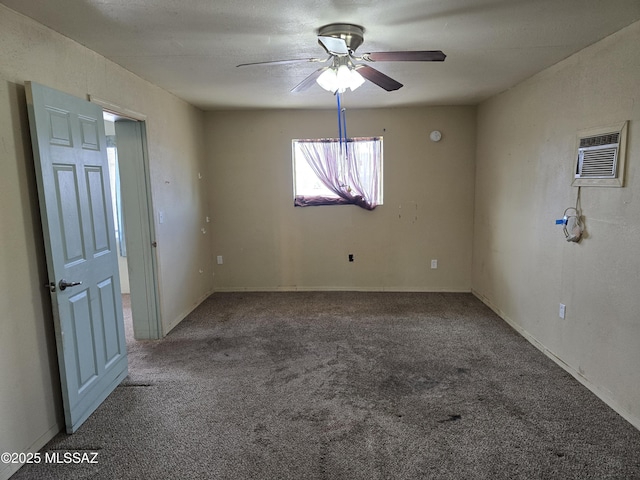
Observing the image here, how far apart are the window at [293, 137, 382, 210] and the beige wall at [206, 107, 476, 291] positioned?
10 cm

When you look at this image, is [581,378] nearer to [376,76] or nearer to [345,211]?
[376,76]

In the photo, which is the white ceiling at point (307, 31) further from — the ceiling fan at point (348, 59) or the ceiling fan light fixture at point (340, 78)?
the ceiling fan light fixture at point (340, 78)

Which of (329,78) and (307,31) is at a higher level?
(307,31)

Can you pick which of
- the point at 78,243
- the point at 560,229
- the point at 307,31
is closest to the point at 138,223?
the point at 78,243

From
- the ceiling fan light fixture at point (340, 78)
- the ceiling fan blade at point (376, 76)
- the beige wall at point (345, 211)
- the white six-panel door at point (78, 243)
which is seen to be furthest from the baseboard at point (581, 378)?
the white six-panel door at point (78, 243)

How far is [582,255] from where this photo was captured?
2.71 m

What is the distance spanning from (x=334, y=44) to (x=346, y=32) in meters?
0.29

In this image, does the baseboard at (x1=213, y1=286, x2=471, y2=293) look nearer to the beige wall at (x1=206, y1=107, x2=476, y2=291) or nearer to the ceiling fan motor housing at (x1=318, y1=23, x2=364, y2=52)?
the beige wall at (x1=206, y1=107, x2=476, y2=291)

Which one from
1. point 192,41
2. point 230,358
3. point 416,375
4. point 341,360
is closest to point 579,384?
point 416,375

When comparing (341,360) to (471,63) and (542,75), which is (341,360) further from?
(542,75)

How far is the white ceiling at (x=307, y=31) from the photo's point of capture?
6.34 ft

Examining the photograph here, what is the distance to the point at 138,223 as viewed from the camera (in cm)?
351

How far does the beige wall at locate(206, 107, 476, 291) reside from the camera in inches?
191

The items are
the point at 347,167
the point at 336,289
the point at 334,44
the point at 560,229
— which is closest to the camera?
the point at 334,44
